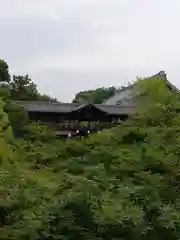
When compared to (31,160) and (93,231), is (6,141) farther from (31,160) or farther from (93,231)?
(93,231)

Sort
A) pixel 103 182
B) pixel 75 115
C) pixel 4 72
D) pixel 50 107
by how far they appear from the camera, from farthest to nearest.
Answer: pixel 4 72
pixel 50 107
pixel 75 115
pixel 103 182

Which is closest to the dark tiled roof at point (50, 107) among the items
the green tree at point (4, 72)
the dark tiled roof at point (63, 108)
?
the dark tiled roof at point (63, 108)

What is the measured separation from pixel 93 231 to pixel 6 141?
4562 mm

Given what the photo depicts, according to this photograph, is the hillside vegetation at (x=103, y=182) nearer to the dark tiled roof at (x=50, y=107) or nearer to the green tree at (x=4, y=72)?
the dark tiled roof at (x=50, y=107)

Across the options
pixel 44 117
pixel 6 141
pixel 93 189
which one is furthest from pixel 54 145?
pixel 44 117

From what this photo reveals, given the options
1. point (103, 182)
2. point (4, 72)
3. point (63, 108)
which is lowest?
Answer: point (103, 182)

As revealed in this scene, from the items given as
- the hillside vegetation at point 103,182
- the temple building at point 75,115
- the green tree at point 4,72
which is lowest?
the hillside vegetation at point 103,182

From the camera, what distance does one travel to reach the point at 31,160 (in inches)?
312

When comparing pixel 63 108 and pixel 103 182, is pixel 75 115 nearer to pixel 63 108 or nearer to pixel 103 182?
pixel 63 108

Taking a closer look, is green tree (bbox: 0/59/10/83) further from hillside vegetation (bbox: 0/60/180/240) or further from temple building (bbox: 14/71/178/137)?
hillside vegetation (bbox: 0/60/180/240)

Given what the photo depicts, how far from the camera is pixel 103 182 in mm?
5414

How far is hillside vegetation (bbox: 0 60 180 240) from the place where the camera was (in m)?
4.32

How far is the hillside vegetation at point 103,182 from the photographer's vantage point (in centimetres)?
432

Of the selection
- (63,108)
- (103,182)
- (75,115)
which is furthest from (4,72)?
(103,182)
